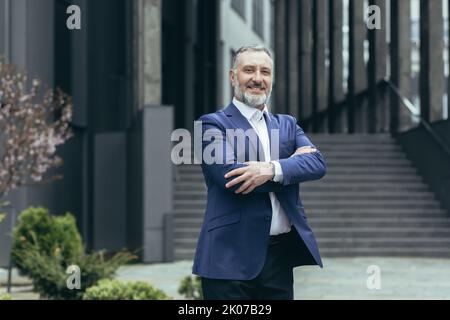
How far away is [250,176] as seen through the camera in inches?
166

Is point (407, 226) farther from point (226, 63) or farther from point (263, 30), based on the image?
point (263, 30)

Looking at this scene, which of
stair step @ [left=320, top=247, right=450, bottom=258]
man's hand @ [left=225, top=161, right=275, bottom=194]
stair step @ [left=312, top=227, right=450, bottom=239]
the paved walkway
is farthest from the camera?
stair step @ [left=312, top=227, right=450, bottom=239]

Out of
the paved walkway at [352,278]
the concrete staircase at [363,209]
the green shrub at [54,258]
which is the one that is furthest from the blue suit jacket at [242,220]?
the concrete staircase at [363,209]

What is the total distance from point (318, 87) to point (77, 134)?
2001 centimetres

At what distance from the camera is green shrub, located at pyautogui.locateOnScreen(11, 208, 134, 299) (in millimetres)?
12398

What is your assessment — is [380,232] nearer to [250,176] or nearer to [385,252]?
[385,252]

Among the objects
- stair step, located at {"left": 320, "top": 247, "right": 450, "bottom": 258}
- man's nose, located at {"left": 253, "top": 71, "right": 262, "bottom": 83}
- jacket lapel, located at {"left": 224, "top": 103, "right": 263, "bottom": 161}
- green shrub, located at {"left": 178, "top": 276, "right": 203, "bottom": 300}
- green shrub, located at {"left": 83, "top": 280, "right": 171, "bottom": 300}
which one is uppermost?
man's nose, located at {"left": 253, "top": 71, "right": 262, "bottom": 83}

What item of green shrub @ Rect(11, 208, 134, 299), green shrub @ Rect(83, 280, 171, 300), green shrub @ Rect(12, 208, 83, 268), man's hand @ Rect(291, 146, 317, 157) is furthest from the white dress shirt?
green shrub @ Rect(12, 208, 83, 268)

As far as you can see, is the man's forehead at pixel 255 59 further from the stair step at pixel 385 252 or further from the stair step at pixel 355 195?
the stair step at pixel 355 195

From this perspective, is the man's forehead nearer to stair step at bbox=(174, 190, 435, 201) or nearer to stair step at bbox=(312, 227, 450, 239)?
stair step at bbox=(312, 227, 450, 239)

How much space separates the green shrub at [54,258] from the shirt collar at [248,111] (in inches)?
299

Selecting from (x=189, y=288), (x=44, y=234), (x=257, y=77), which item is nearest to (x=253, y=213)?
(x=257, y=77)

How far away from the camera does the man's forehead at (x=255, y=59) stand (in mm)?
4309

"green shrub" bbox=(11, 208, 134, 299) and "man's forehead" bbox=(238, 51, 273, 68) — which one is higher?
"man's forehead" bbox=(238, 51, 273, 68)
